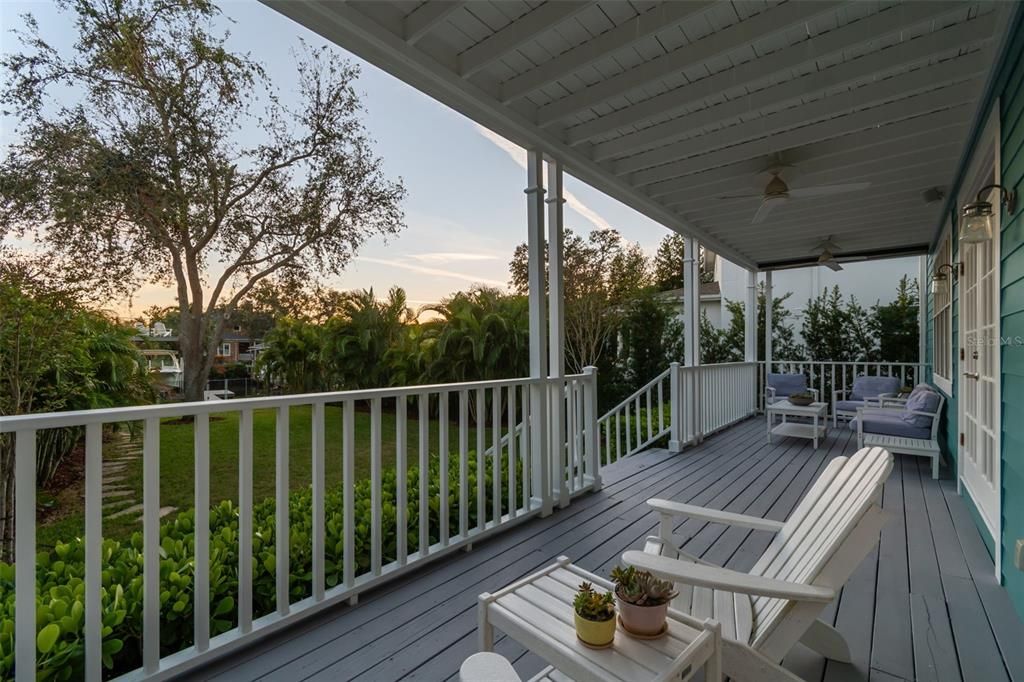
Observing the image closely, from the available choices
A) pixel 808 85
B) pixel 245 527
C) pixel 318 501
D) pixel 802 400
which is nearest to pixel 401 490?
pixel 318 501

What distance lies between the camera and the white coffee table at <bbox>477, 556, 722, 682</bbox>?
1108 mm

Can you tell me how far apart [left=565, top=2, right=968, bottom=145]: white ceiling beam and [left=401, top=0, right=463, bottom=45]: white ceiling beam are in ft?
4.48

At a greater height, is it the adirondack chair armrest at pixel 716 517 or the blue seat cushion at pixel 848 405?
the adirondack chair armrest at pixel 716 517

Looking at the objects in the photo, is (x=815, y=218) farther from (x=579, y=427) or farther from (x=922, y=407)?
(x=579, y=427)

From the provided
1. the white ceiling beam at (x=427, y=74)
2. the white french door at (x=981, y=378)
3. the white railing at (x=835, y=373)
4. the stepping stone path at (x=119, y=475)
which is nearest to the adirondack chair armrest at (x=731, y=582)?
the white french door at (x=981, y=378)

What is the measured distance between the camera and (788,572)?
1564 mm

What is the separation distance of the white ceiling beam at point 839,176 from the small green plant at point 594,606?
3833 millimetres

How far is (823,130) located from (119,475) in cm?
516

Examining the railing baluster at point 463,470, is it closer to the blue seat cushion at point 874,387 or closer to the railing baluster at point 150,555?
the railing baluster at point 150,555

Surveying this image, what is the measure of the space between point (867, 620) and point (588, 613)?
64.1 inches

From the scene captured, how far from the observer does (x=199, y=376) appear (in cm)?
303

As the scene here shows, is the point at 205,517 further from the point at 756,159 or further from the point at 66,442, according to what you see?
the point at 756,159

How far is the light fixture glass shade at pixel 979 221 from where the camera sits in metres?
2.39

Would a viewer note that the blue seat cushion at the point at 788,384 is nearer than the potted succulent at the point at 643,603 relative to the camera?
No
